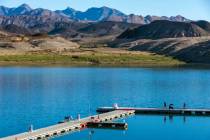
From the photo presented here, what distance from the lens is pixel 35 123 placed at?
5719cm

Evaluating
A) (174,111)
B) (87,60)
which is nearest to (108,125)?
(174,111)

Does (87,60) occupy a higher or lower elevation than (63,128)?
higher

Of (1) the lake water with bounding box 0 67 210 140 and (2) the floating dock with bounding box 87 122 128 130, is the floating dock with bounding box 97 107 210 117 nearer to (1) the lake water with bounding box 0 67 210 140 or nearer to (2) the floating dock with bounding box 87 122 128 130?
(1) the lake water with bounding box 0 67 210 140

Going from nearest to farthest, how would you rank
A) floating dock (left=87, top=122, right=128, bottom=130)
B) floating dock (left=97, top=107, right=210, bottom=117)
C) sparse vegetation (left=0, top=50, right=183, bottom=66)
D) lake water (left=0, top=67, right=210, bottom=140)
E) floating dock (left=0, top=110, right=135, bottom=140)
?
floating dock (left=0, top=110, right=135, bottom=140), lake water (left=0, top=67, right=210, bottom=140), floating dock (left=87, top=122, right=128, bottom=130), floating dock (left=97, top=107, right=210, bottom=117), sparse vegetation (left=0, top=50, right=183, bottom=66)

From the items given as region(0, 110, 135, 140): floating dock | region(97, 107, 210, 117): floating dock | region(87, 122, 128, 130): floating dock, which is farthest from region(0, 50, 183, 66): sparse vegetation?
region(87, 122, 128, 130): floating dock

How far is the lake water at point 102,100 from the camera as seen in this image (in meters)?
54.1

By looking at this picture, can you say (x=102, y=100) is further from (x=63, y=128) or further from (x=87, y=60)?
(x=87, y=60)

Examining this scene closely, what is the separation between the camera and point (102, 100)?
80000mm

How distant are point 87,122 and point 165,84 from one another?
5307cm

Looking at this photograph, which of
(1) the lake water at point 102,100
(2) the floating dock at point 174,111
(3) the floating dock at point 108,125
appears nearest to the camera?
(1) the lake water at point 102,100

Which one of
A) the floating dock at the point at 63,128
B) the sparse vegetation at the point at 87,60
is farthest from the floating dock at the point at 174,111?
the sparse vegetation at the point at 87,60

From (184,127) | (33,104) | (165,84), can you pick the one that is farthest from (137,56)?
(184,127)

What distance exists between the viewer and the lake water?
2128 inches

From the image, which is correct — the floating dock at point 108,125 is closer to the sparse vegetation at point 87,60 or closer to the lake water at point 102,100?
the lake water at point 102,100
